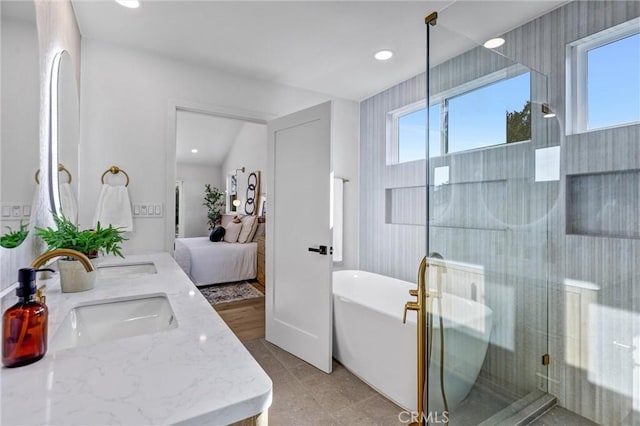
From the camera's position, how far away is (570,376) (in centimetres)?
175

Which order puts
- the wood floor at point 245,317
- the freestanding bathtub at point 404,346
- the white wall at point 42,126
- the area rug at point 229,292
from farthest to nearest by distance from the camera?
the area rug at point 229,292 → the wood floor at point 245,317 → the freestanding bathtub at point 404,346 → the white wall at point 42,126

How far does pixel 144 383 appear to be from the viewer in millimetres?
587

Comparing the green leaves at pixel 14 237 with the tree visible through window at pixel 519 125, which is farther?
the tree visible through window at pixel 519 125

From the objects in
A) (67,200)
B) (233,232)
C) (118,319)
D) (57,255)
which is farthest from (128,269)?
(233,232)

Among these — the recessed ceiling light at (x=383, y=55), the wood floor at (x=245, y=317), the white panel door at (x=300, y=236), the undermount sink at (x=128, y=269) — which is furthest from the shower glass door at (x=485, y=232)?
the wood floor at (x=245, y=317)

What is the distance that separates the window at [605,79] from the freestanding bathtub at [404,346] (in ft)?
4.06

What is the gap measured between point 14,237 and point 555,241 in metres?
2.58

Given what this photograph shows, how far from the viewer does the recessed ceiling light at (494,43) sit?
193 centimetres

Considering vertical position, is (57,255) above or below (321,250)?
above

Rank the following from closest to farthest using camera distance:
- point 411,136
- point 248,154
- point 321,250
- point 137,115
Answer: point 321,250 → point 137,115 → point 411,136 → point 248,154

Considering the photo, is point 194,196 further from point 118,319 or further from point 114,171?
point 118,319

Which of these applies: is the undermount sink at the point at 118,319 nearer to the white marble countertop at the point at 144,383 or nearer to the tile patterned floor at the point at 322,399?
the white marble countertop at the point at 144,383

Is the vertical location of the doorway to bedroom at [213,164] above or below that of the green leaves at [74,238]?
above

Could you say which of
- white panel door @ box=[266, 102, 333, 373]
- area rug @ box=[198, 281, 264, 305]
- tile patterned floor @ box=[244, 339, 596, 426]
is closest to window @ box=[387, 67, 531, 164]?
white panel door @ box=[266, 102, 333, 373]
